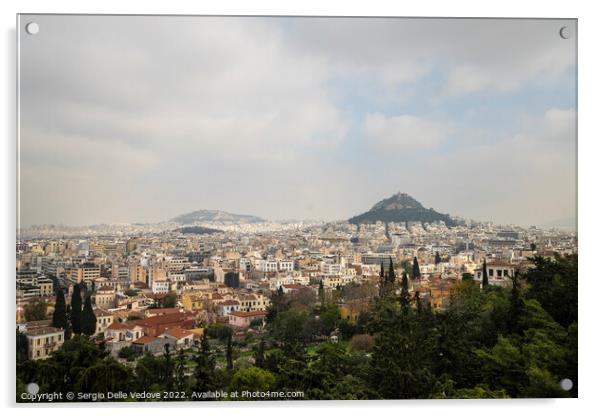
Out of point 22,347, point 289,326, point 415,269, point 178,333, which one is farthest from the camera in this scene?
point 415,269

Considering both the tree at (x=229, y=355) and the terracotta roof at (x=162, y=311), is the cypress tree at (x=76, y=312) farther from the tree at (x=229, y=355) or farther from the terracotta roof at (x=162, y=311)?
the tree at (x=229, y=355)

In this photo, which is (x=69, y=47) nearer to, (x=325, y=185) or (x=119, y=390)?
(x=325, y=185)

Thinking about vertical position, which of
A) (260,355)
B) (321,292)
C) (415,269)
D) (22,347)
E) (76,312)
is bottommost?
(260,355)

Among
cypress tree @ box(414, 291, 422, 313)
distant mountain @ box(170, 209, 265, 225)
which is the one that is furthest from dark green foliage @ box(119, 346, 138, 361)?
cypress tree @ box(414, 291, 422, 313)

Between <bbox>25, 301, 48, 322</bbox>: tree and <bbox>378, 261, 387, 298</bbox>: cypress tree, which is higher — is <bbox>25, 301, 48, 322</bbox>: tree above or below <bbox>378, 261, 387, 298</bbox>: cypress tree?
below

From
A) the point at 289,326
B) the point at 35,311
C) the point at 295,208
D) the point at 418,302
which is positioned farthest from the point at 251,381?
the point at 35,311

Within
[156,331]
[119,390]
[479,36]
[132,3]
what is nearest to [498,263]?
[479,36]

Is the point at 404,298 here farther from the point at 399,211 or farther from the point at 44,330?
the point at 44,330

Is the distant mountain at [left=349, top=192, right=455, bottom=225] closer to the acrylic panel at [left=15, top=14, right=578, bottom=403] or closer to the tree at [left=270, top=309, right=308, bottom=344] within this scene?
the acrylic panel at [left=15, top=14, right=578, bottom=403]
